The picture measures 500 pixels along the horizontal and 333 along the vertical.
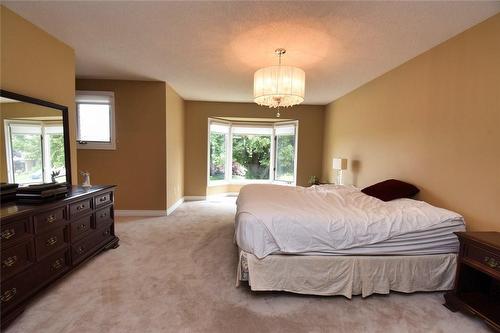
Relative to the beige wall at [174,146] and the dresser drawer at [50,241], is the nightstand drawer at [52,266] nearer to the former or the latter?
the dresser drawer at [50,241]

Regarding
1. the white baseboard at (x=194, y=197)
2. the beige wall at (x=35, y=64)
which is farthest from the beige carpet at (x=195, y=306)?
the white baseboard at (x=194, y=197)

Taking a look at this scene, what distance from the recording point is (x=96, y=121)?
13.5ft

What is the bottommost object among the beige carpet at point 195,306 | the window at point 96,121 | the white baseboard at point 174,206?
the beige carpet at point 195,306

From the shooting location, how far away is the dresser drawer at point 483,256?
1.64 metres

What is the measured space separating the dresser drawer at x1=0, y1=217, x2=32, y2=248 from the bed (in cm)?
161

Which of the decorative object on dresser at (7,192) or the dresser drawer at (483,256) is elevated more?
the decorative object on dresser at (7,192)

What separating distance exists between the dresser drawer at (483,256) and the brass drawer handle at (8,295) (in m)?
3.38

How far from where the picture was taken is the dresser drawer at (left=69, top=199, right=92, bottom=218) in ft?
7.38

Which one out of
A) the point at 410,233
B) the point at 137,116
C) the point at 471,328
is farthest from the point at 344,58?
the point at 137,116

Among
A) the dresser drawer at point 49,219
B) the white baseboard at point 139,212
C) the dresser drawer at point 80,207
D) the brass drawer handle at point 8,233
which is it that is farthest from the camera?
the white baseboard at point 139,212

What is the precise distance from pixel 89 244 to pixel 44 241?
25.3 inches

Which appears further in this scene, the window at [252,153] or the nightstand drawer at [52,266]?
the window at [252,153]

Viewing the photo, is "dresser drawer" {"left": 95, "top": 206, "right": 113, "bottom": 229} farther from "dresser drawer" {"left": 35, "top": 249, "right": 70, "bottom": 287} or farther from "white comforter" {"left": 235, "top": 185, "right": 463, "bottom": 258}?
"white comforter" {"left": 235, "top": 185, "right": 463, "bottom": 258}

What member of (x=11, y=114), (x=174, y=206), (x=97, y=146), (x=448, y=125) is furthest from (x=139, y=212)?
(x=448, y=125)
